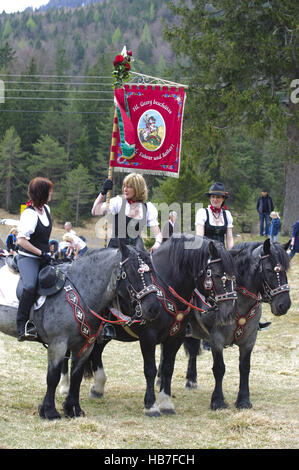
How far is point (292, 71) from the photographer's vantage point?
23688 millimetres

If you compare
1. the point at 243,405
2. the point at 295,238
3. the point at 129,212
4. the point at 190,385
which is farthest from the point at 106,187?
the point at 295,238

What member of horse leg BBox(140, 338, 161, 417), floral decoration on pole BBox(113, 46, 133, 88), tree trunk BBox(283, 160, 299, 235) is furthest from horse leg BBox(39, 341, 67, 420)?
tree trunk BBox(283, 160, 299, 235)

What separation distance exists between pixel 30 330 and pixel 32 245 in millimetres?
922

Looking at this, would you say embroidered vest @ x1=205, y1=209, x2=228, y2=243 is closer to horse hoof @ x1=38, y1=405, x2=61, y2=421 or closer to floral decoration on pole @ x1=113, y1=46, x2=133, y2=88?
horse hoof @ x1=38, y1=405, x2=61, y2=421

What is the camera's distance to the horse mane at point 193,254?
6.70 metres

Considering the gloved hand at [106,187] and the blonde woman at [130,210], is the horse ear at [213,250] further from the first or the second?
the gloved hand at [106,187]

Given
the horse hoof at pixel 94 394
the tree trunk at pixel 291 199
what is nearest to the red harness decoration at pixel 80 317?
the horse hoof at pixel 94 394

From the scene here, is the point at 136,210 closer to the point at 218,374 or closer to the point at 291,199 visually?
the point at 218,374

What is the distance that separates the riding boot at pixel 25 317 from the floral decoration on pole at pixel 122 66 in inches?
221

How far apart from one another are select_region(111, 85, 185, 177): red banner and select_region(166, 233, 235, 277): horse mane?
4.62 meters

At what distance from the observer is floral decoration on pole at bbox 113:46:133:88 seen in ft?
34.8
